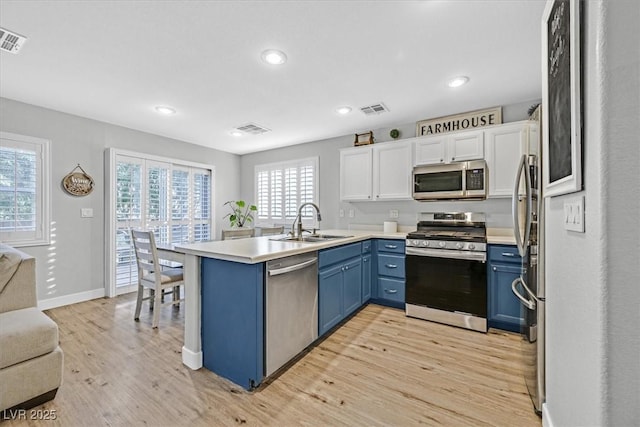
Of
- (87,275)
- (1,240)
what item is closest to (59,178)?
(1,240)

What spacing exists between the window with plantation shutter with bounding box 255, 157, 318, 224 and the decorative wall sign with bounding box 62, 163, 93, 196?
2.62 metres

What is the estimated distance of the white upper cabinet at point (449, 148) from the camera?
10.5ft

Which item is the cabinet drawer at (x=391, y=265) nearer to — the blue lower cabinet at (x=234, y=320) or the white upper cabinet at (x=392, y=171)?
the white upper cabinet at (x=392, y=171)

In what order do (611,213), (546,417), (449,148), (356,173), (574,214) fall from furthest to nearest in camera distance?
(356,173)
(449,148)
(546,417)
(574,214)
(611,213)

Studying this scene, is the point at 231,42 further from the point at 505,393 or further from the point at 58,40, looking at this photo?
the point at 505,393

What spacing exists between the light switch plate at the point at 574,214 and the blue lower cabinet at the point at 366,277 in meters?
2.30

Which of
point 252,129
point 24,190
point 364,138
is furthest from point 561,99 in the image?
point 24,190

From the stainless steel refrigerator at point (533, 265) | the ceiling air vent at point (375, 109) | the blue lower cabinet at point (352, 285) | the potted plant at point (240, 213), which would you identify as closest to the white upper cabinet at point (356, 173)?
the ceiling air vent at point (375, 109)

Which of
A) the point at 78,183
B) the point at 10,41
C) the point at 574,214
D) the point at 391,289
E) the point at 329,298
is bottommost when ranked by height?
the point at 391,289

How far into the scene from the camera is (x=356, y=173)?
406cm

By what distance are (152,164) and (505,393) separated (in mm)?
4941

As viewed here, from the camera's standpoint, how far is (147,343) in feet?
8.20

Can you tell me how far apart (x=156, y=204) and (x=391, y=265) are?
3.66 meters

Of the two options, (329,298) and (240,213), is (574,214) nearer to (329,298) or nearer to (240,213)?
(329,298)
